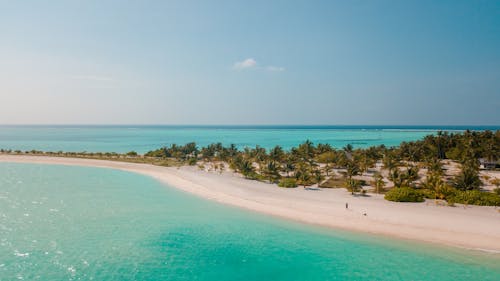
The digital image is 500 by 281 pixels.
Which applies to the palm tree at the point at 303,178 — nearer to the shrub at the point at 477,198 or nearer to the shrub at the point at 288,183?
the shrub at the point at 288,183

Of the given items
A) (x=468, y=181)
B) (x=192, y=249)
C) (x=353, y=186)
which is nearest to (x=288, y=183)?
(x=353, y=186)

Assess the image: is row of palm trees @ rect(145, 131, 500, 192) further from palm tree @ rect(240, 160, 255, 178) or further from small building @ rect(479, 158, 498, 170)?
small building @ rect(479, 158, 498, 170)

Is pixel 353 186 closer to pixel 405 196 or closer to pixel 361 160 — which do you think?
pixel 405 196

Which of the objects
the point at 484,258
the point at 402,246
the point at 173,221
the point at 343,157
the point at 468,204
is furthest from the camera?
the point at 343,157

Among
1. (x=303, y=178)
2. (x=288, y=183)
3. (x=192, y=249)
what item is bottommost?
(x=192, y=249)

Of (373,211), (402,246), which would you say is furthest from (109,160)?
(402,246)

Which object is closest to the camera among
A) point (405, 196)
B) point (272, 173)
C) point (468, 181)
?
point (405, 196)

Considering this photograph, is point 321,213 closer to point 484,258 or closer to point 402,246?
point 402,246
